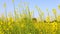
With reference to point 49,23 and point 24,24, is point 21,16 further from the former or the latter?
point 49,23

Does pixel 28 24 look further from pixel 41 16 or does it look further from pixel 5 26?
pixel 5 26

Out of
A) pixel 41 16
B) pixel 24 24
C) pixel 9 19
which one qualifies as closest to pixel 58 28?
pixel 41 16

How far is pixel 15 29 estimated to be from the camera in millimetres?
4297

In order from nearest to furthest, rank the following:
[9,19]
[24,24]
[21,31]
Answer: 1. [21,31]
2. [24,24]
3. [9,19]

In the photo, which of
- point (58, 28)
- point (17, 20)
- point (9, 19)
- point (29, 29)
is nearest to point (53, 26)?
point (58, 28)

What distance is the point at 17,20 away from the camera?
417 cm

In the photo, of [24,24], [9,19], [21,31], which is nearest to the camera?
[21,31]

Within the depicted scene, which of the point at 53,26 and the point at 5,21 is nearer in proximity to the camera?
the point at 53,26

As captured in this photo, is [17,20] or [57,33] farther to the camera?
[17,20]

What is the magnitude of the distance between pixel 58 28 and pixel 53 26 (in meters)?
0.12

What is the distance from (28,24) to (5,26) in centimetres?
79

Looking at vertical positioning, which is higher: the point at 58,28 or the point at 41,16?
the point at 41,16

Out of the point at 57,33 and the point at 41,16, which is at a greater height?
the point at 41,16

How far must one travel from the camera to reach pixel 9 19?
446 cm
